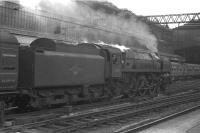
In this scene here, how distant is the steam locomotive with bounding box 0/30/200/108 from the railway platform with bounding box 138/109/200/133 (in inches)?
160

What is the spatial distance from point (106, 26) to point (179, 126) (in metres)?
19.2

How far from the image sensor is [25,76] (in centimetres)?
1030

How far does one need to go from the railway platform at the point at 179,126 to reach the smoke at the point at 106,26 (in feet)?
44.9

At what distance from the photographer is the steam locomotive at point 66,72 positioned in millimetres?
9359

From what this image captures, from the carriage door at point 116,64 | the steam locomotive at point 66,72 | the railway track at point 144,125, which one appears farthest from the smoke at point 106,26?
the railway track at point 144,125

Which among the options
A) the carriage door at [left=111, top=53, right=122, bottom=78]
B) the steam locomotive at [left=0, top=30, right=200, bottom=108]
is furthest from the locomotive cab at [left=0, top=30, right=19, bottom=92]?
the carriage door at [left=111, top=53, right=122, bottom=78]

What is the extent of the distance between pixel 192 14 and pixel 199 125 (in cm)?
3498

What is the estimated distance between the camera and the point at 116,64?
1516 cm

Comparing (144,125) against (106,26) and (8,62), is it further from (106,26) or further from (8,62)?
(106,26)

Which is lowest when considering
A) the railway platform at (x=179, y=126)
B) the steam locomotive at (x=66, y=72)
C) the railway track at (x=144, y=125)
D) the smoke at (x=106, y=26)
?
the railway platform at (x=179, y=126)

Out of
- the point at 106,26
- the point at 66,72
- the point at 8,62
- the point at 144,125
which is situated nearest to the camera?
the point at 144,125

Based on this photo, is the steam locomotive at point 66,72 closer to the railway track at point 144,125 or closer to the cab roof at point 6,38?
the cab roof at point 6,38

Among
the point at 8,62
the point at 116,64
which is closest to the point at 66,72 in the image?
the point at 8,62

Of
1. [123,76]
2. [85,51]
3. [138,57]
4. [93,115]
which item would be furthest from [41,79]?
[138,57]
